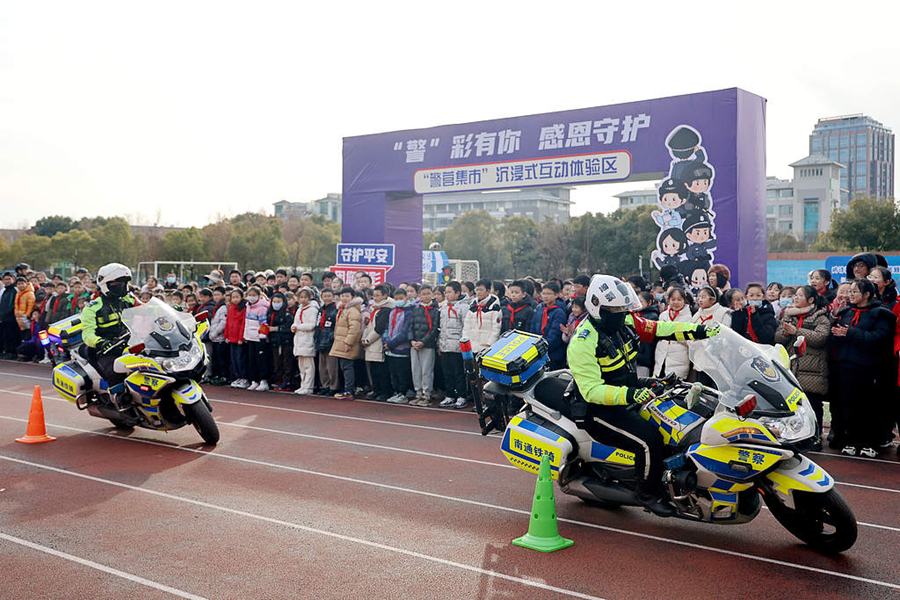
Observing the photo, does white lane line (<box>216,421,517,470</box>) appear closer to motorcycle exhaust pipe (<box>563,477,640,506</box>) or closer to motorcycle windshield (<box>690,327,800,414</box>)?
motorcycle exhaust pipe (<box>563,477,640,506</box>)

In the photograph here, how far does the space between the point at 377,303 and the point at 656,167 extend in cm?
614

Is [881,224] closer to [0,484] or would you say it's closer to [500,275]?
[500,275]

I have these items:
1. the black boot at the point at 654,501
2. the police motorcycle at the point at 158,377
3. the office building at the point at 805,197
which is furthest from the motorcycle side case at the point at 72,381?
the office building at the point at 805,197

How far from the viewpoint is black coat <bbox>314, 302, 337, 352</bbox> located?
1329cm

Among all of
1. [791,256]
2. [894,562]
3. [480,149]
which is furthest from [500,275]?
[894,562]

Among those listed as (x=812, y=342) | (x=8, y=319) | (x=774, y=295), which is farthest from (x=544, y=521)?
(x=8, y=319)

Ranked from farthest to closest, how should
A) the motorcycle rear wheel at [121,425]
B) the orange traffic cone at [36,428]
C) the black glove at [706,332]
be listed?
1. the motorcycle rear wheel at [121,425]
2. the orange traffic cone at [36,428]
3. the black glove at [706,332]

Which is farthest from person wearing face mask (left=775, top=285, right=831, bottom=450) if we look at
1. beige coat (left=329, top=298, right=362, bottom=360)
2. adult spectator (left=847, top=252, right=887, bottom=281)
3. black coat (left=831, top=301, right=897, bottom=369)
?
beige coat (left=329, top=298, right=362, bottom=360)

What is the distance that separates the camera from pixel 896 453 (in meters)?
8.66

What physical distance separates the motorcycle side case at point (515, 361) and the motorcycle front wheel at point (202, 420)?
395 cm

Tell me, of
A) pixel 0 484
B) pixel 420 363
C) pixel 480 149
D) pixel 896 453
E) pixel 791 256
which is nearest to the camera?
pixel 0 484

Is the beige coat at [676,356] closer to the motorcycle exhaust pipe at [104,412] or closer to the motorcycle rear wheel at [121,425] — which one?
the motorcycle exhaust pipe at [104,412]

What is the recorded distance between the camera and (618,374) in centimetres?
600

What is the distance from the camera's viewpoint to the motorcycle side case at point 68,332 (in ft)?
32.2
